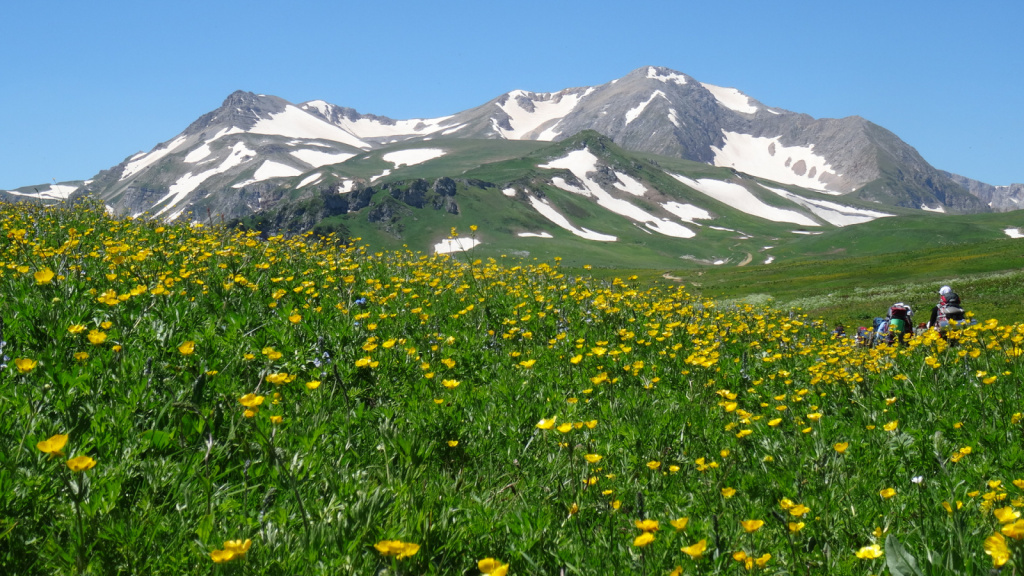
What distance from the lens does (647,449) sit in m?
4.89

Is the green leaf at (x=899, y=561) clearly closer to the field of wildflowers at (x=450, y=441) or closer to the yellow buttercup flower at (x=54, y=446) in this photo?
the field of wildflowers at (x=450, y=441)

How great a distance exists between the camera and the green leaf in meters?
2.81

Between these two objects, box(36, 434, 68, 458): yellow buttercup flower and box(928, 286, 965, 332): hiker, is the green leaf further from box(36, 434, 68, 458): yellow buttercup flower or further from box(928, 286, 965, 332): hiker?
box(928, 286, 965, 332): hiker

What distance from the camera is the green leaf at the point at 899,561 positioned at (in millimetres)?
2809

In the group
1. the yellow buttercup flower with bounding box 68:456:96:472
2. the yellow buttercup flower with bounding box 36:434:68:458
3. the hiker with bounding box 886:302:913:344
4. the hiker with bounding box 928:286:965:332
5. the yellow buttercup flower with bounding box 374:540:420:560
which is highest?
the yellow buttercup flower with bounding box 36:434:68:458

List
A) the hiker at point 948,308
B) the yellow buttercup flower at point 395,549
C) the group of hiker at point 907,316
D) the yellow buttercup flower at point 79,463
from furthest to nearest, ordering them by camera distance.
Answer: the group of hiker at point 907,316
the hiker at point 948,308
the yellow buttercup flower at point 395,549
the yellow buttercup flower at point 79,463

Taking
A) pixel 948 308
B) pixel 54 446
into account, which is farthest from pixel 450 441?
pixel 948 308

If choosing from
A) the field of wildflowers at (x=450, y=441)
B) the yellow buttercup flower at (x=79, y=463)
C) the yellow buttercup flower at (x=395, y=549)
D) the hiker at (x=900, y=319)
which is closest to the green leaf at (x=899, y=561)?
the field of wildflowers at (x=450, y=441)

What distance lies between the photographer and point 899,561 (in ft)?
9.37

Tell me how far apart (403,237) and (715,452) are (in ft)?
567

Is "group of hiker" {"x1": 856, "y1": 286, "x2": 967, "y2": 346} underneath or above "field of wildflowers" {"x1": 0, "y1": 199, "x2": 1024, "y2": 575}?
underneath

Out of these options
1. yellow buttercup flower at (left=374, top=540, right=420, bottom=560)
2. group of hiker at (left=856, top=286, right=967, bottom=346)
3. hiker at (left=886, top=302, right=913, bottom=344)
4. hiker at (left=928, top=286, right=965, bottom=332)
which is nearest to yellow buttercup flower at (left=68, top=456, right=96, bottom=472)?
yellow buttercup flower at (left=374, top=540, right=420, bottom=560)

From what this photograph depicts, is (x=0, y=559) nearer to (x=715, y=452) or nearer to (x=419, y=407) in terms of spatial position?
(x=419, y=407)

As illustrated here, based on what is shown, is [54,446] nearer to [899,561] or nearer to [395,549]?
[395,549]
